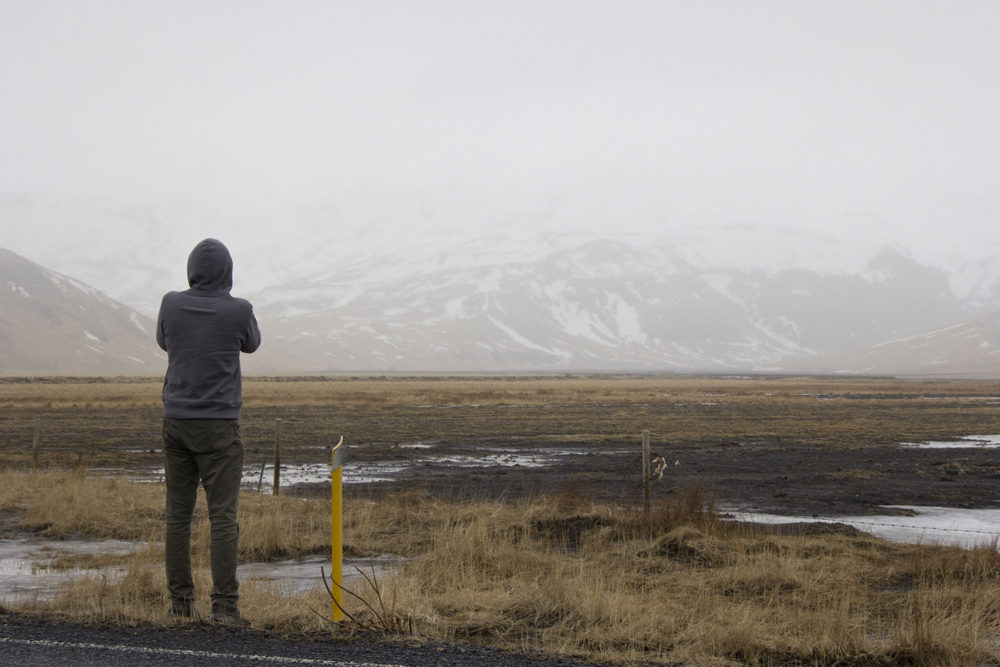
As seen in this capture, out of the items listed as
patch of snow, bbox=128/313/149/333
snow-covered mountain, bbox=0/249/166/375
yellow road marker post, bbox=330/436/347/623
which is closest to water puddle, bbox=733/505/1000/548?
yellow road marker post, bbox=330/436/347/623

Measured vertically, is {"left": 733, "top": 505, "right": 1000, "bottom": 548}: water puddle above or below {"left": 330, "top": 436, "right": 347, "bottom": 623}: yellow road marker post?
below

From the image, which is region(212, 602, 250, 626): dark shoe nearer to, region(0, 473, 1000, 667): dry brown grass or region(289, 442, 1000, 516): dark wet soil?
region(0, 473, 1000, 667): dry brown grass

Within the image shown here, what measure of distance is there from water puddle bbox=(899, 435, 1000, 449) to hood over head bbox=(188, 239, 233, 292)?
2437 centimetres

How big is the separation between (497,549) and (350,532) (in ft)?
7.41

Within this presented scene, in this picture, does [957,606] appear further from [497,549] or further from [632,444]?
[632,444]

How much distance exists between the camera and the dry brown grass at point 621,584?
5.31 meters

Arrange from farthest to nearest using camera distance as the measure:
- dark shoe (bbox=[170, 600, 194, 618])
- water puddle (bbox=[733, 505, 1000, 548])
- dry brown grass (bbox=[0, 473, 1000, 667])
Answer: water puddle (bbox=[733, 505, 1000, 548])
dark shoe (bbox=[170, 600, 194, 618])
dry brown grass (bbox=[0, 473, 1000, 667])

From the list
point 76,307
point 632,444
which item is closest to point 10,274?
point 76,307

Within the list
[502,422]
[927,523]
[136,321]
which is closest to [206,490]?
[927,523]

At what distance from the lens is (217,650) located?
4.96 metres

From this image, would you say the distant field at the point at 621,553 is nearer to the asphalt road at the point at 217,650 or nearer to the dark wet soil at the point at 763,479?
the dark wet soil at the point at 763,479

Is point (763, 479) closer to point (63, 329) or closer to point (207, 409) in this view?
point (207, 409)

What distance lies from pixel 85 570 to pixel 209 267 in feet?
12.4

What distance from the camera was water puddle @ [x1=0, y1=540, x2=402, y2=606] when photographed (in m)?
6.91
